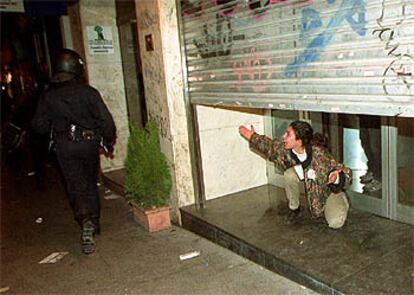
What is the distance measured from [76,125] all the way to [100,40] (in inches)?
112

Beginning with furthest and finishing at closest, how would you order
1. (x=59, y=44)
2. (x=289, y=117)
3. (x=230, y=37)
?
(x=59, y=44)
(x=289, y=117)
(x=230, y=37)

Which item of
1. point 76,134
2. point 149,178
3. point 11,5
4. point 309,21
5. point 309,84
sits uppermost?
point 11,5

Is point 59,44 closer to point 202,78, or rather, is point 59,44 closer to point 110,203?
point 110,203

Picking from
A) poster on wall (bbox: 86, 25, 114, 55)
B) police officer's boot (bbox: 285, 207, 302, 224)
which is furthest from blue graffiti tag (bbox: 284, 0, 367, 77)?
poster on wall (bbox: 86, 25, 114, 55)

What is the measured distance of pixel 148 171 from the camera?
4.42 metres

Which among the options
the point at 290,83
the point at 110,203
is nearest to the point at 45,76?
the point at 110,203

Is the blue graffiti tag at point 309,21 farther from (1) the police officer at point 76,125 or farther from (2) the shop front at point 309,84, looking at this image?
(1) the police officer at point 76,125

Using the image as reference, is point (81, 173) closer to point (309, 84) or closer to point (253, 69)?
point (253, 69)

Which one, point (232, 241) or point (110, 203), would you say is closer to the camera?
point (232, 241)

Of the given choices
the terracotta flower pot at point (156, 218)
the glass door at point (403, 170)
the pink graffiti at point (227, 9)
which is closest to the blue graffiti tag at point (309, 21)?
the pink graffiti at point (227, 9)

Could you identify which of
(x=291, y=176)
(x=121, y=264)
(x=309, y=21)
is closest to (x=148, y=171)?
(x=121, y=264)

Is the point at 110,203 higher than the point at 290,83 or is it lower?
lower

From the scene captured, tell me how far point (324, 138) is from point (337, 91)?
1906 millimetres

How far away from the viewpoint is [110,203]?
19.0 feet
